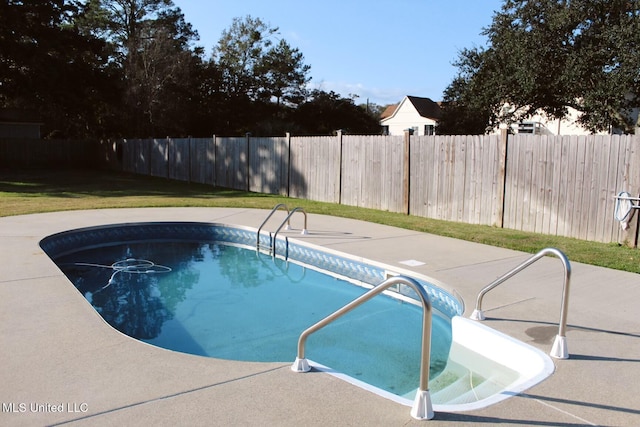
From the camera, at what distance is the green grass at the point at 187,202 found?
8.45 meters

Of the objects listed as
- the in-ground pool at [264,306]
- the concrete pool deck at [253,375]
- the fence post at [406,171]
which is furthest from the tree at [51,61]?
the concrete pool deck at [253,375]

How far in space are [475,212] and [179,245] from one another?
633cm

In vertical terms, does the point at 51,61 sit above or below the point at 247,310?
above

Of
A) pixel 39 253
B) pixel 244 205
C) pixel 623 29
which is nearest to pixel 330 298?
pixel 39 253

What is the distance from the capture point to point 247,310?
698 centimetres

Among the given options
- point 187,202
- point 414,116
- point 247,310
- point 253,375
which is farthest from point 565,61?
point 414,116

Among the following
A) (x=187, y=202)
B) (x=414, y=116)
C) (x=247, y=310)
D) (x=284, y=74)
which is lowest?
(x=247, y=310)

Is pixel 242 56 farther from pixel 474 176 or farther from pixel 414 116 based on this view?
pixel 474 176

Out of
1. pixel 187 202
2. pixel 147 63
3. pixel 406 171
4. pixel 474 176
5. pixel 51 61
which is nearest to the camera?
pixel 474 176

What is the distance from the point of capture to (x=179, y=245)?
1096 cm

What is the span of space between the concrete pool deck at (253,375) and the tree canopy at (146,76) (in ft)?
79.0

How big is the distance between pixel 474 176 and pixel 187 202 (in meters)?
8.21

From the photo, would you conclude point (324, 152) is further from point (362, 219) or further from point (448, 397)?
point (448, 397)

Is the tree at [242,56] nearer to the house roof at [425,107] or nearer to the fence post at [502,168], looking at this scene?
the house roof at [425,107]
